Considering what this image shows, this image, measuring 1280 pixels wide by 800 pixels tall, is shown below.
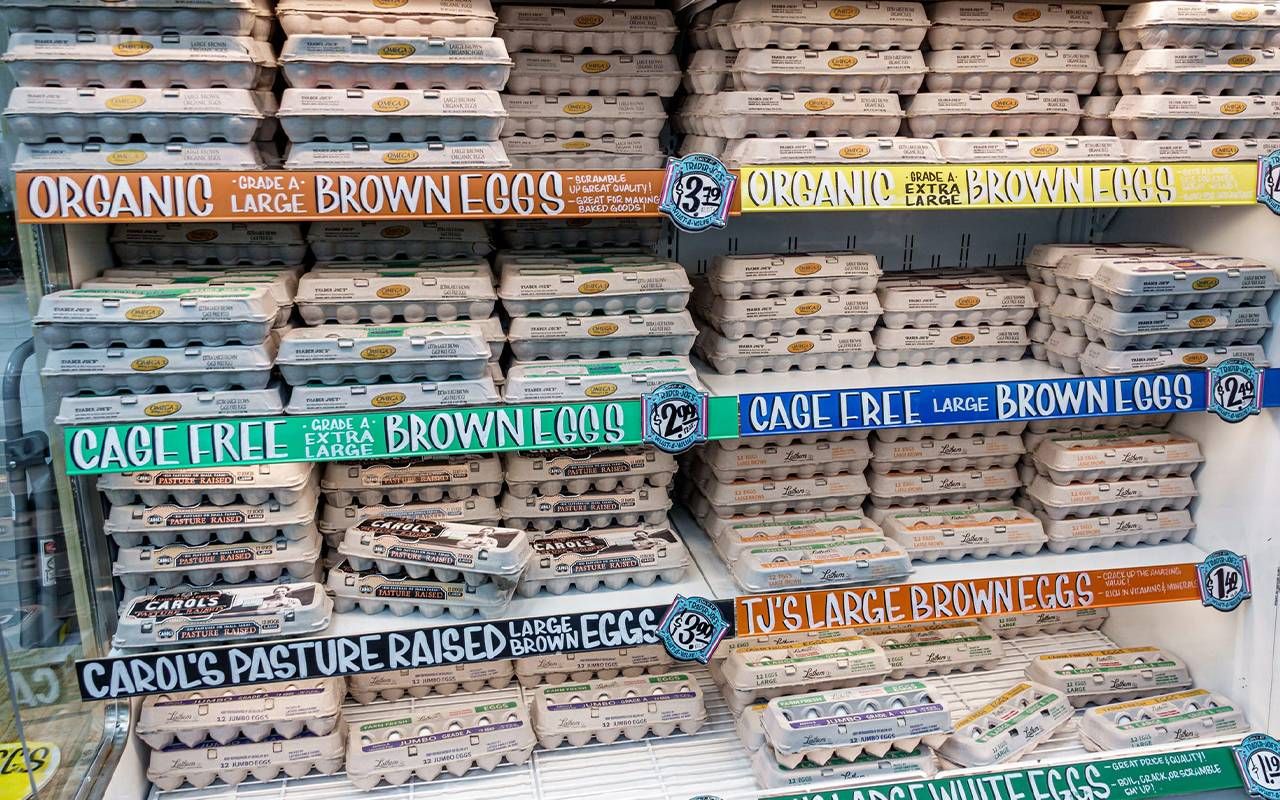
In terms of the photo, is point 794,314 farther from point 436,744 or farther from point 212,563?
point 212,563

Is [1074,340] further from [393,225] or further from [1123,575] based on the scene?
[393,225]

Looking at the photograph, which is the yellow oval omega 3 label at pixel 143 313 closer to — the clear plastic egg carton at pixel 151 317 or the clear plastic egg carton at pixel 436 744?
the clear plastic egg carton at pixel 151 317

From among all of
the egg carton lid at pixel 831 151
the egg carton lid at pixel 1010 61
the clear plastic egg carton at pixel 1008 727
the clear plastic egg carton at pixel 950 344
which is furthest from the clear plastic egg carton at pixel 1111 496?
the egg carton lid at pixel 1010 61

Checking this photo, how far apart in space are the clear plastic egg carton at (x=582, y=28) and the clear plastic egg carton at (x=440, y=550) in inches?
48.7

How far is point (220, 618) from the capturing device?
8.41 feet

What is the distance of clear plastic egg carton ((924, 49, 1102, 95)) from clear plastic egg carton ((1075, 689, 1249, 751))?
5.41ft

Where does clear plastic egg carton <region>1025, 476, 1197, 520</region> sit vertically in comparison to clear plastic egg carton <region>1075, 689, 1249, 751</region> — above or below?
above

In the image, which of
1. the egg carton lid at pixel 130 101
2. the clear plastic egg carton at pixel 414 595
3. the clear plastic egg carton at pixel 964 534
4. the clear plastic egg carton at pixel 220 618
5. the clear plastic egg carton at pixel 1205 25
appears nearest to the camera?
the egg carton lid at pixel 130 101

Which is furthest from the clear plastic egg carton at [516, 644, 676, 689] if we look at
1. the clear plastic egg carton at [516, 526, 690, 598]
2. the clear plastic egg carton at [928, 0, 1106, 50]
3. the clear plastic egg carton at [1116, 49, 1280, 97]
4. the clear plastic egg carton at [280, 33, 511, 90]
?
the clear plastic egg carton at [1116, 49, 1280, 97]

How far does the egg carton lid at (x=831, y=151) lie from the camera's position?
2.68m

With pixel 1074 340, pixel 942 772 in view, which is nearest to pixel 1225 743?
pixel 942 772

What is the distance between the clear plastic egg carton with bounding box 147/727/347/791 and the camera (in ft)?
9.25

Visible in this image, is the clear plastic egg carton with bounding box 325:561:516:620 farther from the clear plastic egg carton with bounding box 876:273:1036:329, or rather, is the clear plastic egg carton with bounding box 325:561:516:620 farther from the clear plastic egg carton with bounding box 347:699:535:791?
the clear plastic egg carton with bounding box 876:273:1036:329

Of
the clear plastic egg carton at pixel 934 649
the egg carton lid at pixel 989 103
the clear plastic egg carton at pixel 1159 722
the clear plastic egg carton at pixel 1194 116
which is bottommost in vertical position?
the clear plastic egg carton at pixel 1159 722
